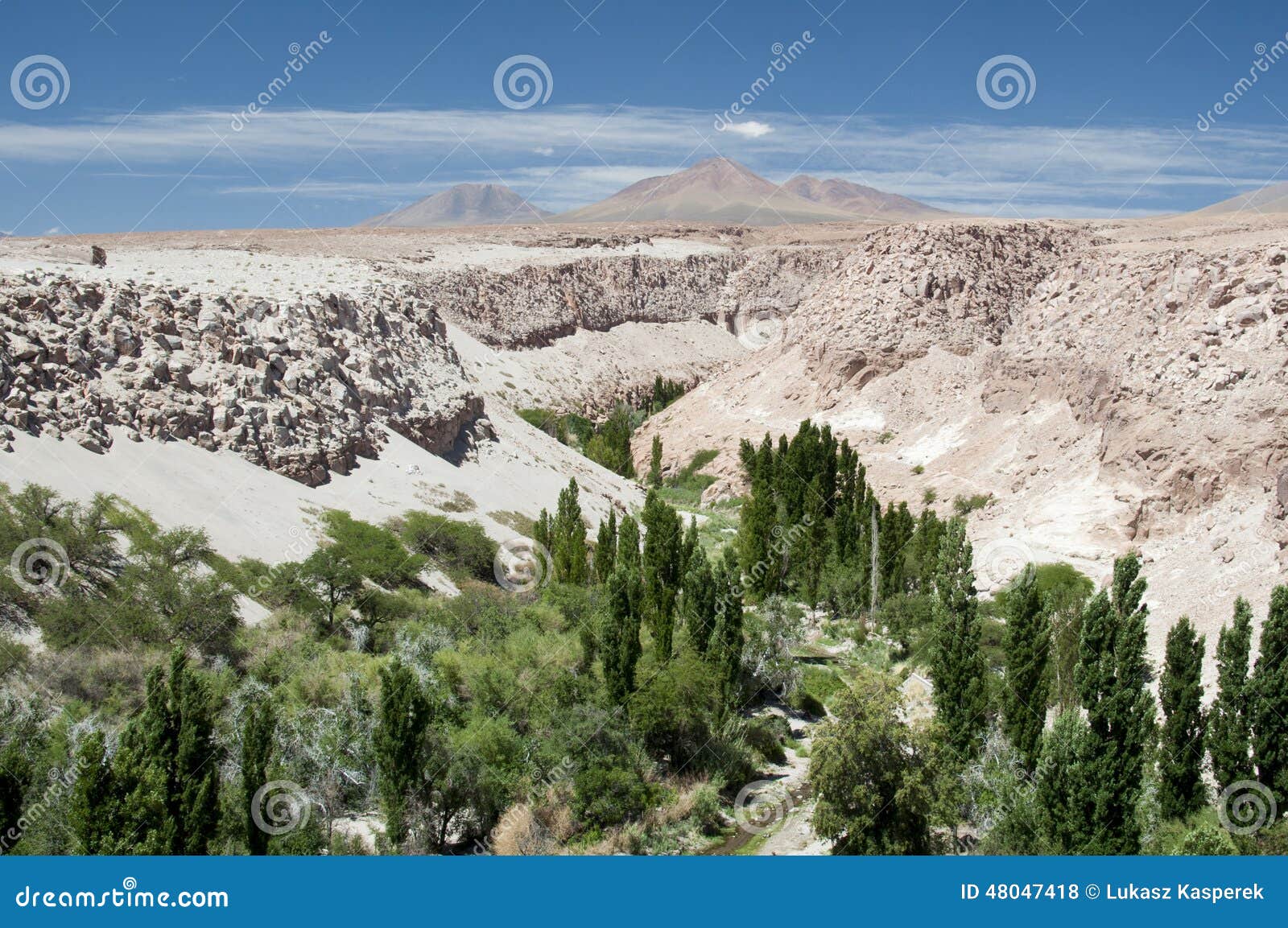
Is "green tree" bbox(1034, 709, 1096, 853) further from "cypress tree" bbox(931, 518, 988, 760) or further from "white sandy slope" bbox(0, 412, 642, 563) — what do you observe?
"white sandy slope" bbox(0, 412, 642, 563)

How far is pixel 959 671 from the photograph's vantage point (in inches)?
773

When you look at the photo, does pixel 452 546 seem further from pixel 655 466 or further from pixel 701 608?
pixel 655 466

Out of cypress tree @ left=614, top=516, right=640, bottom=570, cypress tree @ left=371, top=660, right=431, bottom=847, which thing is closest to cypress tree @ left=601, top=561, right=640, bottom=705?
cypress tree @ left=371, top=660, right=431, bottom=847

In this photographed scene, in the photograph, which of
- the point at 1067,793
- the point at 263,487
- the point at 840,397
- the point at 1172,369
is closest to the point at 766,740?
the point at 1067,793

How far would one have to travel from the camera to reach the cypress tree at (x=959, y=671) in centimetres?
1945

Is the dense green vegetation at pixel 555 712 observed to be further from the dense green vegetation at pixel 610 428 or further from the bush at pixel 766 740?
the dense green vegetation at pixel 610 428

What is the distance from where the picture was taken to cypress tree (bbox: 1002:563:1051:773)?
62.6ft

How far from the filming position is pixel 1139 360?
1378 inches

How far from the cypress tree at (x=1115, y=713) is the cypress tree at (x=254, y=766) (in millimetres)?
11412

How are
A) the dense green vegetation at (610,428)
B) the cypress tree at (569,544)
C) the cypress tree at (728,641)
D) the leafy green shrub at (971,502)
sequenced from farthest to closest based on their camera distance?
the dense green vegetation at (610,428)
the leafy green shrub at (971,502)
the cypress tree at (569,544)
the cypress tree at (728,641)

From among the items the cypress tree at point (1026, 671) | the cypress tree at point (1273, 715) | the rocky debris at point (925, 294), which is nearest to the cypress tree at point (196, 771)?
the cypress tree at point (1026, 671)

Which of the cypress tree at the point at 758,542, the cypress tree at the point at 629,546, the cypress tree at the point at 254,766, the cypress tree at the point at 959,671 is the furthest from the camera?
the cypress tree at the point at 758,542

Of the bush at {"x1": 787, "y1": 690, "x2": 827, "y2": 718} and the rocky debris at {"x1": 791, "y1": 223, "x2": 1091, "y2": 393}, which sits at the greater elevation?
the rocky debris at {"x1": 791, "y1": 223, "x2": 1091, "y2": 393}

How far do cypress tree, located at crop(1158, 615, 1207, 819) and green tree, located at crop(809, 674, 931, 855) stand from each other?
4190 mm
